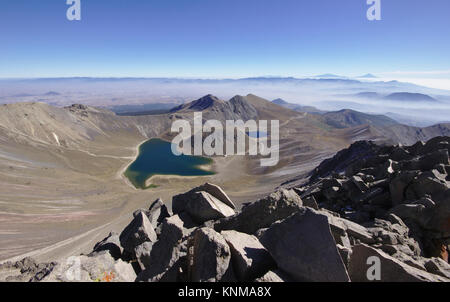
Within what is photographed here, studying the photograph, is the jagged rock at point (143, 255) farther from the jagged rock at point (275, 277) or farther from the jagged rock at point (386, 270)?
the jagged rock at point (386, 270)

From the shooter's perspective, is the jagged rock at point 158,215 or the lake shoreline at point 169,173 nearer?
the jagged rock at point 158,215

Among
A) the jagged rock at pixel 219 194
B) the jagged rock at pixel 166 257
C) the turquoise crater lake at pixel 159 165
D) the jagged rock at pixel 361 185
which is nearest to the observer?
the jagged rock at pixel 166 257

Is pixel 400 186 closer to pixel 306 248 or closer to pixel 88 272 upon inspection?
pixel 306 248

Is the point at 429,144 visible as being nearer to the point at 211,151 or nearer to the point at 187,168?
the point at 187,168

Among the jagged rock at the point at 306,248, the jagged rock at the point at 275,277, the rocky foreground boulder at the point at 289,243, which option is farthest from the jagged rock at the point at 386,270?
the jagged rock at the point at 275,277

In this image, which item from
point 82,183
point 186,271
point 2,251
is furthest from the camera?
point 82,183

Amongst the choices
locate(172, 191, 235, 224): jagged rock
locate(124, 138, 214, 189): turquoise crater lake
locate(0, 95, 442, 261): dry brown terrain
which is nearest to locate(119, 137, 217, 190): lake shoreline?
locate(124, 138, 214, 189): turquoise crater lake
